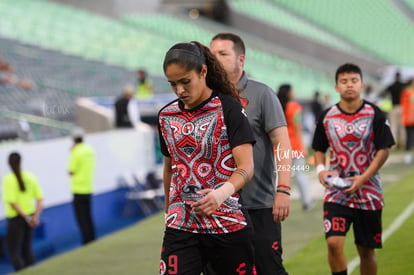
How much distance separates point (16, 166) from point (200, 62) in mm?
8015

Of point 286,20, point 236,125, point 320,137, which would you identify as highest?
point 286,20

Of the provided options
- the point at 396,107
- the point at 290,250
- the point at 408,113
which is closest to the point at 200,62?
the point at 290,250

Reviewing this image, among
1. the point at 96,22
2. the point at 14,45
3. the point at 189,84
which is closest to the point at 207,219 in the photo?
the point at 189,84

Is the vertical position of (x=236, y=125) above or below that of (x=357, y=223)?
above

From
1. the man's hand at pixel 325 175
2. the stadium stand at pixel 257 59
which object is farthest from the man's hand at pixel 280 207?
the stadium stand at pixel 257 59

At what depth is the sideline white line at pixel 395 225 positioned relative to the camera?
362 inches

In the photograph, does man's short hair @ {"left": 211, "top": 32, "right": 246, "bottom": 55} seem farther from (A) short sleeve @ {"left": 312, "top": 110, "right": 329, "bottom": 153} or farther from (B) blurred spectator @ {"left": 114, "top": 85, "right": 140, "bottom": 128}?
(B) blurred spectator @ {"left": 114, "top": 85, "right": 140, "bottom": 128}

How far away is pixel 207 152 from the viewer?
4488 millimetres

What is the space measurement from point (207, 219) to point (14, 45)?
25.5m

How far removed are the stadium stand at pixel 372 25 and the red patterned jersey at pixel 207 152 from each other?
45612 millimetres

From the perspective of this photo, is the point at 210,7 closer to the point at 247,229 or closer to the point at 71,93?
the point at 71,93

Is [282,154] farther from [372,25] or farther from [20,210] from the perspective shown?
[372,25]

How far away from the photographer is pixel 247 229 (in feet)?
15.2

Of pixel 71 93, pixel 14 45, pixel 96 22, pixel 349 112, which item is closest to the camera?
pixel 349 112
